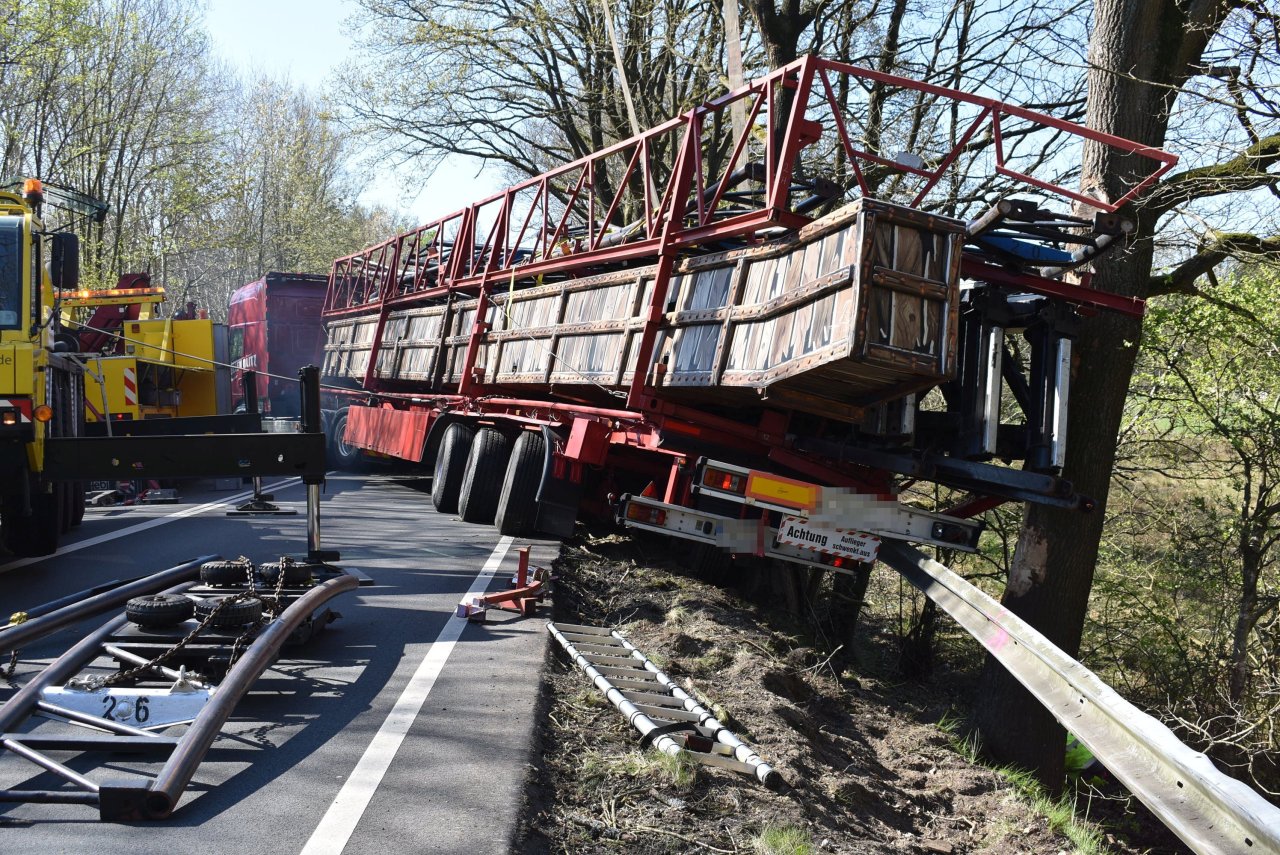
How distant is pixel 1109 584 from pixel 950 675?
6.08ft

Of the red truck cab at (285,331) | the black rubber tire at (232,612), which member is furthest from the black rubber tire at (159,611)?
the red truck cab at (285,331)

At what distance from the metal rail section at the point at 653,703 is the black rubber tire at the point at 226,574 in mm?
1859

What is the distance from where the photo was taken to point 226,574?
6254mm

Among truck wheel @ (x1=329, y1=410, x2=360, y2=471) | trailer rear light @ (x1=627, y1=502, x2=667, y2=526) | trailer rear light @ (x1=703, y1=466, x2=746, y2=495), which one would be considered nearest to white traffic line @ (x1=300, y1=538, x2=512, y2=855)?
trailer rear light @ (x1=627, y1=502, x2=667, y2=526)

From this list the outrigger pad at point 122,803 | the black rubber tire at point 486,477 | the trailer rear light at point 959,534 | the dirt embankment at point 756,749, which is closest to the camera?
the outrigger pad at point 122,803

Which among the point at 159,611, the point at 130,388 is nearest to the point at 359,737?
the point at 159,611

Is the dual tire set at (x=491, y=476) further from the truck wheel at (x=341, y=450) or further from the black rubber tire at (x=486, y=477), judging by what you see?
the truck wheel at (x=341, y=450)

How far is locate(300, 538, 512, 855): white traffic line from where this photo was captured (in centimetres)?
368

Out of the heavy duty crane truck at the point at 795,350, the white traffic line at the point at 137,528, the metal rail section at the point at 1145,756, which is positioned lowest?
the white traffic line at the point at 137,528

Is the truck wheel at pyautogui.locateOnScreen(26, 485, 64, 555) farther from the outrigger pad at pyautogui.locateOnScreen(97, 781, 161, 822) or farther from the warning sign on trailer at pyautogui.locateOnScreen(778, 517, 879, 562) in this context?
the outrigger pad at pyautogui.locateOnScreen(97, 781, 161, 822)

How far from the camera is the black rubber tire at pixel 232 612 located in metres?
5.43

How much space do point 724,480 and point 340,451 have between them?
13.5 meters

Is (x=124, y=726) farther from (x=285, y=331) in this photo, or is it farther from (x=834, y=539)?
(x=285, y=331)

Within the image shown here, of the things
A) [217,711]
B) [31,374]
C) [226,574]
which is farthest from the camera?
[31,374]
